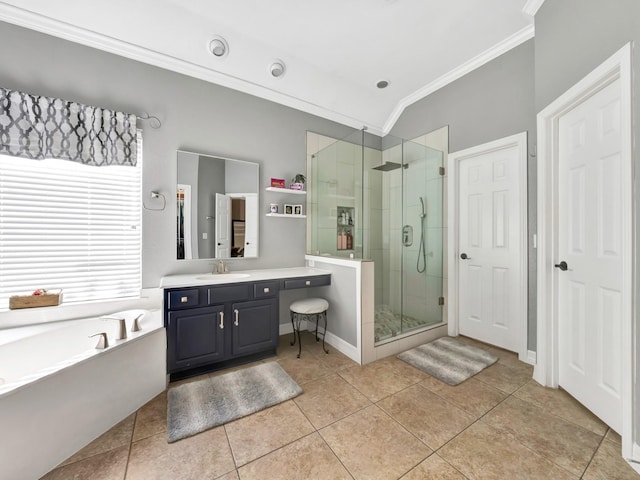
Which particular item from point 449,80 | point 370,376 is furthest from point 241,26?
point 370,376

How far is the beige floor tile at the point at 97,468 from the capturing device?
4.06ft

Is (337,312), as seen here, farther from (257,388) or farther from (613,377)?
(613,377)

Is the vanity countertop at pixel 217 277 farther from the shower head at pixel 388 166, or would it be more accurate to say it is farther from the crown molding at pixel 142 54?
the crown molding at pixel 142 54

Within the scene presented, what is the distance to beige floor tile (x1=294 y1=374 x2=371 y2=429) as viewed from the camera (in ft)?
5.44

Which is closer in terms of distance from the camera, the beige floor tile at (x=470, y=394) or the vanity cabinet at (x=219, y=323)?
the beige floor tile at (x=470, y=394)

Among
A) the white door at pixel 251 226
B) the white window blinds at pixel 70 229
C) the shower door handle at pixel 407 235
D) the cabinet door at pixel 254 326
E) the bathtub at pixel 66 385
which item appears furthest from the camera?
the shower door handle at pixel 407 235

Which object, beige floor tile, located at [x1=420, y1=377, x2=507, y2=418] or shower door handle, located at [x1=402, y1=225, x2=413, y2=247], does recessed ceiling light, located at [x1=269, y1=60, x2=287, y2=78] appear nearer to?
shower door handle, located at [x1=402, y1=225, x2=413, y2=247]

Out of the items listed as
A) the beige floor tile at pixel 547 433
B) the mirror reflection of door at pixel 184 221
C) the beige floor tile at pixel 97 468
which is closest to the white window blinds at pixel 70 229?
the mirror reflection of door at pixel 184 221

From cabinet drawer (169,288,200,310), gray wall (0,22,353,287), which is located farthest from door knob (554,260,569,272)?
cabinet drawer (169,288,200,310)

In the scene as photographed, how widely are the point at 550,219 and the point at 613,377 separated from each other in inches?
41.8

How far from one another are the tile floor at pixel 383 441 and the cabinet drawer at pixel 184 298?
65 centimetres

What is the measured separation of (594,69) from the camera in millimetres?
1493

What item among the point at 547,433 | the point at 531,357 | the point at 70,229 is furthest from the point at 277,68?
the point at 531,357

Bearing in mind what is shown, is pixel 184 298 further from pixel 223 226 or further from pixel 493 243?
pixel 493 243
